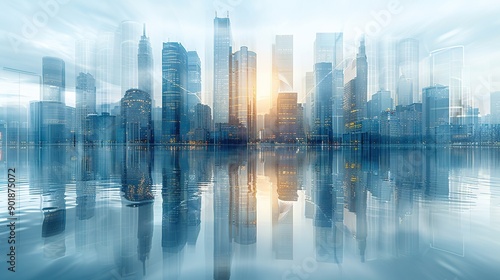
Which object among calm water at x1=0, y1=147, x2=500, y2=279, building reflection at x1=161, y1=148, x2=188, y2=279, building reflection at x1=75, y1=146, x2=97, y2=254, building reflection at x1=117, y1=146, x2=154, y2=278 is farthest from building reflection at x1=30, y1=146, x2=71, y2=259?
building reflection at x1=161, y1=148, x2=188, y2=279

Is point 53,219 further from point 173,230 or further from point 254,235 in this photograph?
point 254,235

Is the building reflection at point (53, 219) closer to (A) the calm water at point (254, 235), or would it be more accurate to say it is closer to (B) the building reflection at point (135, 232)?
(A) the calm water at point (254, 235)

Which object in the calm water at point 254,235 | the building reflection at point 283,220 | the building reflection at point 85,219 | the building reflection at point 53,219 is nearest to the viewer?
the calm water at point 254,235

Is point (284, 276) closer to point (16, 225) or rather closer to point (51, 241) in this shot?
point (51, 241)

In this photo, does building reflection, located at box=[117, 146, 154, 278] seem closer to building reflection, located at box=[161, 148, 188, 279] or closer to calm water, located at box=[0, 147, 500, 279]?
calm water, located at box=[0, 147, 500, 279]

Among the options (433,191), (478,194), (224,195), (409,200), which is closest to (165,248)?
(224,195)

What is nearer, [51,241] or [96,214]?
[51,241]

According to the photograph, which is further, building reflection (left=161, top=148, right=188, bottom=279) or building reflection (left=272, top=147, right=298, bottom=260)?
building reflection (left=272, top=147, right=298, bottom=260)

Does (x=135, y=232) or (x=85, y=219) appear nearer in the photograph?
(x=135, y=232)

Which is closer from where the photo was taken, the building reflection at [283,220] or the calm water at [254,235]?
the calm water at [254,235]

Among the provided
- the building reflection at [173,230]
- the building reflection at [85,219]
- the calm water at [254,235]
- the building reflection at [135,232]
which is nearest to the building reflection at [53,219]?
the calm water at [254,235]

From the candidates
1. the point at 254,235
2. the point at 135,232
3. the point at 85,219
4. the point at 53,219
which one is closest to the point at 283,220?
the point at 254,235
